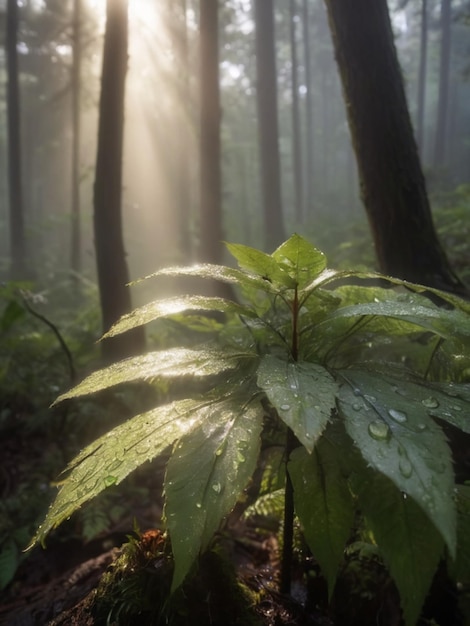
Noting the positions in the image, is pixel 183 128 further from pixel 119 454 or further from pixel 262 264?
pixel 119 454

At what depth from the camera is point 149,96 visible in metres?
21.7

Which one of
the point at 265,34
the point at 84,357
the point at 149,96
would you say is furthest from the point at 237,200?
the point at 84,357

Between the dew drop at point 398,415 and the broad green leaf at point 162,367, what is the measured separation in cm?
49

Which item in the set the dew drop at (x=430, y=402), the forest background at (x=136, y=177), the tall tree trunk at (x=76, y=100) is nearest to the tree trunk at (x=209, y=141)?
the forest background at (x=136, y=177)

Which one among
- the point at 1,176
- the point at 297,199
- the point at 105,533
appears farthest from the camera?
the point at 1,176

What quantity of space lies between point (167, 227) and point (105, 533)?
2399cm

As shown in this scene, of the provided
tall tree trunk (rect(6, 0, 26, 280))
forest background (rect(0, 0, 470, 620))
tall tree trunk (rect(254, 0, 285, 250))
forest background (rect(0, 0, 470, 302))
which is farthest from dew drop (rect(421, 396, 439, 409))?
tall tree trunk (rect(6, 0, 26, 280))

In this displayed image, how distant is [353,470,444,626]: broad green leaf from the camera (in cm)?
91

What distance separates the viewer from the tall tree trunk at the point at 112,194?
4.34 meters

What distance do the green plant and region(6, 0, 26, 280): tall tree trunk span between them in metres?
16.2

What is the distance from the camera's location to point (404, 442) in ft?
3.07

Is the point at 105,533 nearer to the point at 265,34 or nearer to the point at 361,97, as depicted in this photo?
the point at 361,97

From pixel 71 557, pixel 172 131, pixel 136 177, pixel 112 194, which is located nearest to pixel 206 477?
pixel 71 557

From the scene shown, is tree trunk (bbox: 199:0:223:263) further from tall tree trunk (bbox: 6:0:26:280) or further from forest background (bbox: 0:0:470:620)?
tall tree trunk (bbox: 6:0:26:280)
